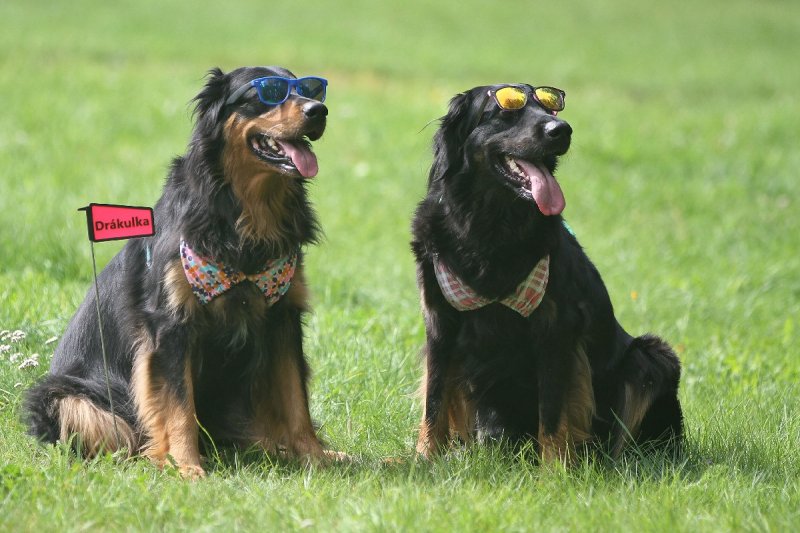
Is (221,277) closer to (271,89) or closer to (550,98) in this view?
(271,89)

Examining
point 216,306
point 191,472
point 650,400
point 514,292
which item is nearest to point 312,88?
point 216,306

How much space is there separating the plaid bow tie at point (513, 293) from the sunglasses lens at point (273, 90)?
104cm

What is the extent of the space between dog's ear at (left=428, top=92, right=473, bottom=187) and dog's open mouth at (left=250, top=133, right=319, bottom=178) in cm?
61

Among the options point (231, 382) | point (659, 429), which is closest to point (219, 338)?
point (231, 382)

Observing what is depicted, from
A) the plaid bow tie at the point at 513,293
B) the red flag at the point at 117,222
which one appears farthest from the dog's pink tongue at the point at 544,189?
the red flag at the point at 117,222

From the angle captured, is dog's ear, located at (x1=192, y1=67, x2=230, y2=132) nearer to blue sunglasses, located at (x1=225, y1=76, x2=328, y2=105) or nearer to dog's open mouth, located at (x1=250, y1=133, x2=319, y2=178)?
blue sunglasses, located at (x1=225, y1=76, x2=328, y2=105)

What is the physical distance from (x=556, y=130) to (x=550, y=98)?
1.13 ft

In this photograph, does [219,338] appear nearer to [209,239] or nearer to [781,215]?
[209,239]

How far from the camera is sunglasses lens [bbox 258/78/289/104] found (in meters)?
4.31

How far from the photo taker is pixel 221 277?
14.3ft

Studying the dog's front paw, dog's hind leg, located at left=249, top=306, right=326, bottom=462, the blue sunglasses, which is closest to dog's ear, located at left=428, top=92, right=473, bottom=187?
the blue sunglasses

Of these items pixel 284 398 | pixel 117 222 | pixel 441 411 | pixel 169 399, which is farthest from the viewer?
pixel 441 411

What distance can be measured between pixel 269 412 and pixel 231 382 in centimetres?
24

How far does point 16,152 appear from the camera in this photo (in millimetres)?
11281
